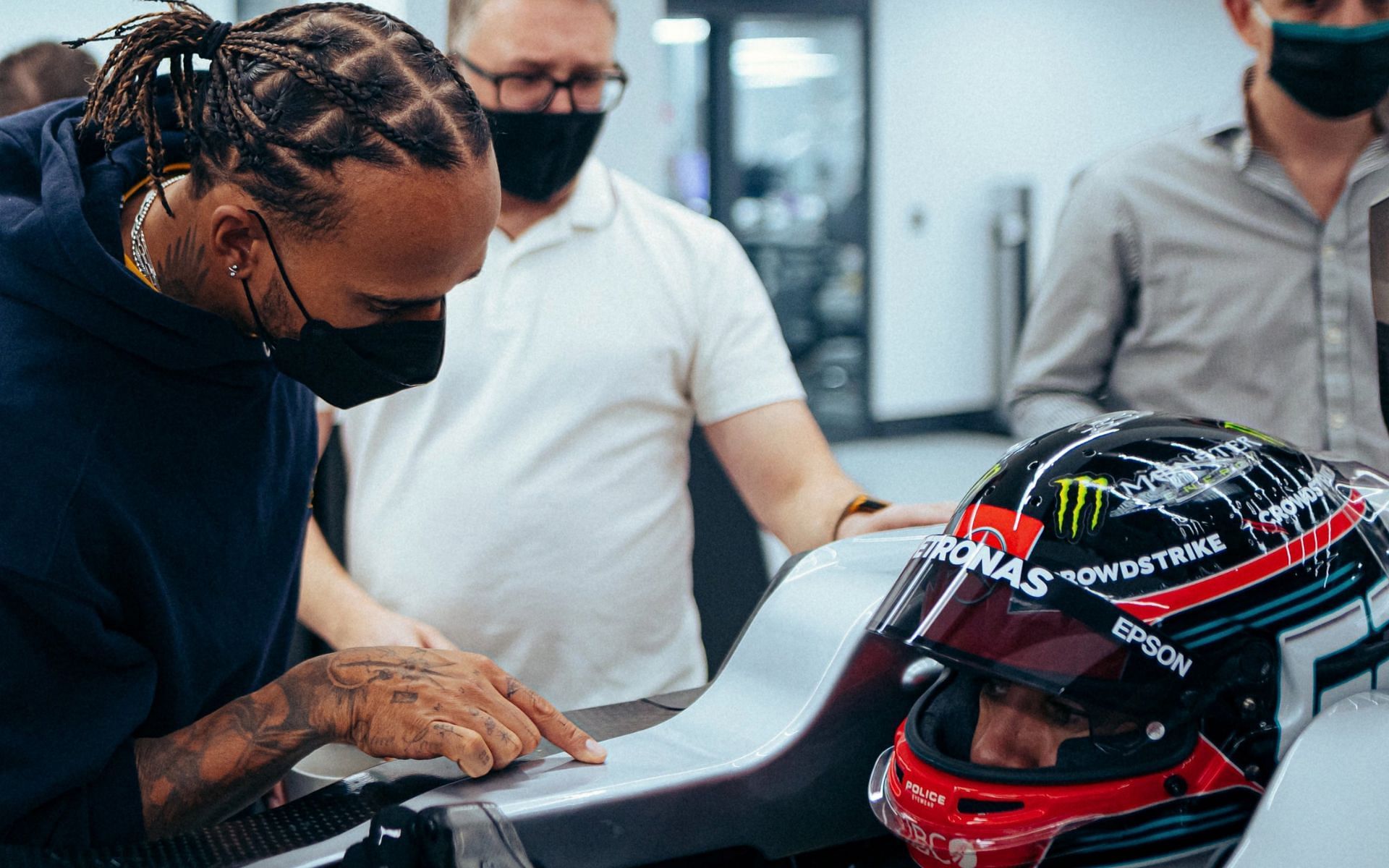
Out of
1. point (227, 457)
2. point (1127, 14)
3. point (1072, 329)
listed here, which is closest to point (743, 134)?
point (1127, 14)

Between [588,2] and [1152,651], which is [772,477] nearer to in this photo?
[588,2]

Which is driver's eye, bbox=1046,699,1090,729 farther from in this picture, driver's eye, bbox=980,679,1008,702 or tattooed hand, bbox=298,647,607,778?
tattooed hand, bbox=298,647,607,778

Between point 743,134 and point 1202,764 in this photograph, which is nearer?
point 1202,764

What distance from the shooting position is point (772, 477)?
4.89 feet

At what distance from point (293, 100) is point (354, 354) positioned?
0.64 feet

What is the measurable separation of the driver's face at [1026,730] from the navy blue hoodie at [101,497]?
598 mm

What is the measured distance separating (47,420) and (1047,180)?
6577 millimetres

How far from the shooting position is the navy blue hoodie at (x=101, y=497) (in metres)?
0.81

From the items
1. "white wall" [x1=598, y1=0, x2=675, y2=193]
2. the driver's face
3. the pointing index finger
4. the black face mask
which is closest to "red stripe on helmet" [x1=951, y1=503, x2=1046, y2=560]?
the driver's face

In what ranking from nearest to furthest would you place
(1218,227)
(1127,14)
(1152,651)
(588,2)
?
(1152,651) < (588,2) < (1218,227) < (1127,14)

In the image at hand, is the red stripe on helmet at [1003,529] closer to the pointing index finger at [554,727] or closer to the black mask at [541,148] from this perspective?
the pointing index finger at [554,727]

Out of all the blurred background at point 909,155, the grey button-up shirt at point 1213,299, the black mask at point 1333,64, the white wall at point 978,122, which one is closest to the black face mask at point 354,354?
the grey button-up shirt at point 1213,299

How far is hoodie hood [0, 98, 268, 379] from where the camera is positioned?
86 cm

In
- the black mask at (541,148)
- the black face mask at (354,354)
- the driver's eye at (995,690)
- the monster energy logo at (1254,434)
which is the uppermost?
the black mask at (541,148)
